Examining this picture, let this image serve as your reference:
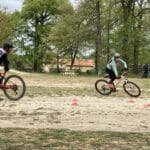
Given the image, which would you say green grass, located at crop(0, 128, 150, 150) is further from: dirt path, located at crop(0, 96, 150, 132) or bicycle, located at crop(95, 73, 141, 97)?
bicycle, located at crop(95, 73, 141, 97)

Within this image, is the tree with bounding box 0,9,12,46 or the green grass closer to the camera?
the green grass

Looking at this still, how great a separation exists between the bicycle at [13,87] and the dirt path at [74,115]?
0.60 m

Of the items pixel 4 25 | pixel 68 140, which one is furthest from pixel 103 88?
pixel 4 25

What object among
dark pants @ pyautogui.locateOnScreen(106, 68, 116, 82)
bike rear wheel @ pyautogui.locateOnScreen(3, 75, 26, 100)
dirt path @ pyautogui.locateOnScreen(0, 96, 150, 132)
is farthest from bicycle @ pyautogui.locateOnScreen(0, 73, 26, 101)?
dark pants @ pyautogui.locateOnScreen(106, 68, 116, 82)

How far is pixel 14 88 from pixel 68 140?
7.94 m

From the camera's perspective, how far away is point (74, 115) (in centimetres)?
1222

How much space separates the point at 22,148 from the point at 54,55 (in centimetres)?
8350

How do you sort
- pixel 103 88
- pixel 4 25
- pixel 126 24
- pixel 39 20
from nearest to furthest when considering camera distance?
1. pixel 103 88
2. pixel 126 24
3. pixel 4 25
4. pixel 39 20

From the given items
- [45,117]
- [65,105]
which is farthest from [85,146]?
[65,105]

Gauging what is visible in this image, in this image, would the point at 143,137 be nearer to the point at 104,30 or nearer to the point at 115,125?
the point at 115,125

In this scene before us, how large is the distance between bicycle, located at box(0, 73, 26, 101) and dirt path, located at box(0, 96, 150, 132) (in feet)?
1.98

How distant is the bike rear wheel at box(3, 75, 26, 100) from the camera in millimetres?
16172

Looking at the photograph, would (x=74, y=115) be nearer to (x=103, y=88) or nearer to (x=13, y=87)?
(x=13, y=87)

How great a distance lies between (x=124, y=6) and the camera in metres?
64.0
